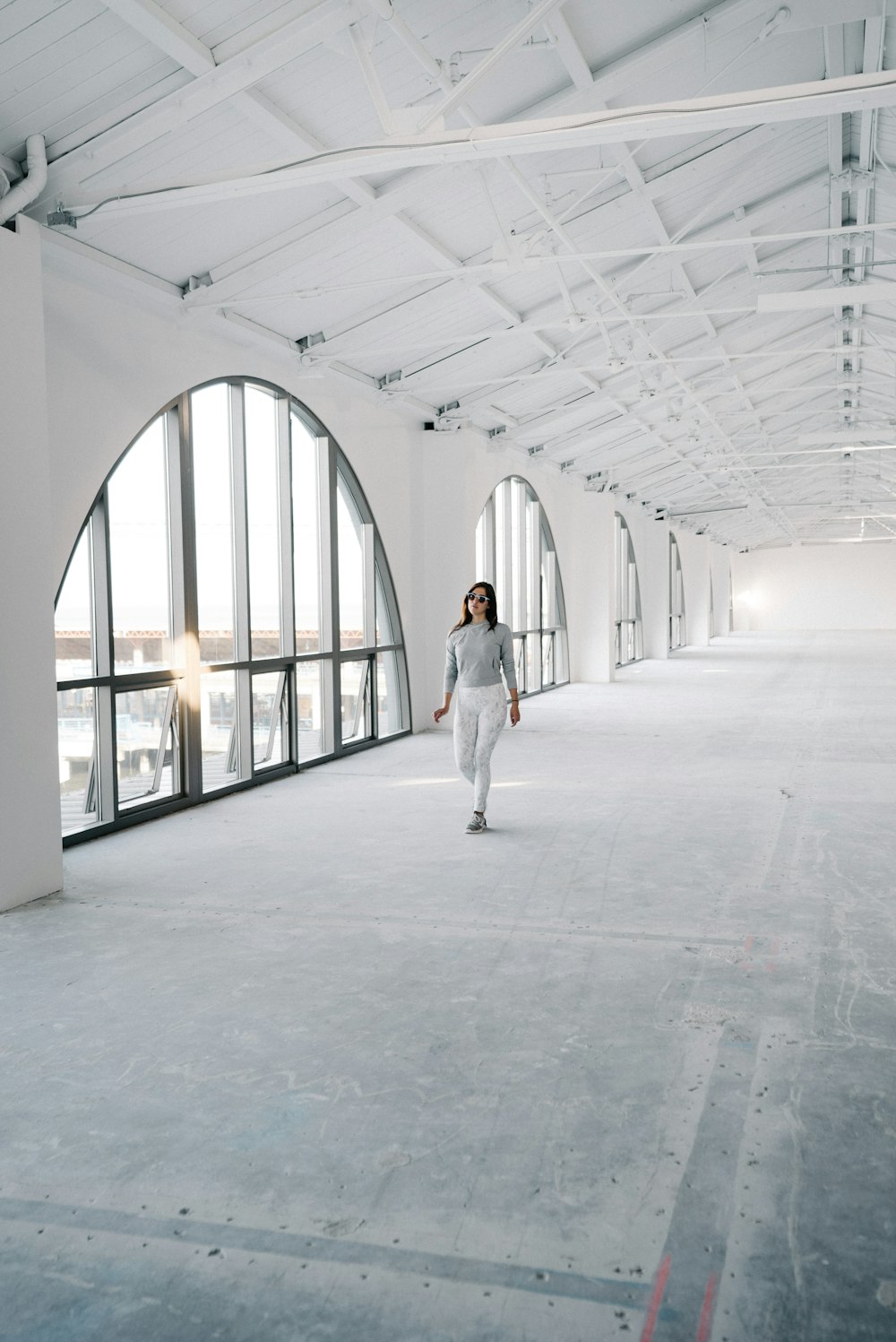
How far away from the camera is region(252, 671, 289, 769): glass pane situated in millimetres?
10273

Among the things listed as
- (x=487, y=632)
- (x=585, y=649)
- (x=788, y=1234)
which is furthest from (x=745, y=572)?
(x=788, y=1234)

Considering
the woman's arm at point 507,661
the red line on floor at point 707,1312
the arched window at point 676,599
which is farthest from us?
the arched window at point 676,599

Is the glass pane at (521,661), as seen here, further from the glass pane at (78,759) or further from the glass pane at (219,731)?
the glass pane at (78,759)

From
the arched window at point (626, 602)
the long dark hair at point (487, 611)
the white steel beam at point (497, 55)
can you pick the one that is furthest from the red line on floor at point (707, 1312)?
the arched window at point (626, 602)

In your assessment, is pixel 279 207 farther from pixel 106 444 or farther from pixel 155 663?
pixel 155 663

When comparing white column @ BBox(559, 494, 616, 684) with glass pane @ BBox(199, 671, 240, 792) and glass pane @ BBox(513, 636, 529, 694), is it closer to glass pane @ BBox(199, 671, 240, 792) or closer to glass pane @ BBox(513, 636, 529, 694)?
glass pane @ BBox(513, 636, 529, 694)

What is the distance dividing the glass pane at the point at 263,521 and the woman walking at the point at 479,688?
117 inches

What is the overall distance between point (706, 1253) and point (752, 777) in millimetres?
7641

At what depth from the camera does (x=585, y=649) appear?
2173cm

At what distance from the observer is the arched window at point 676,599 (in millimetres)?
33656

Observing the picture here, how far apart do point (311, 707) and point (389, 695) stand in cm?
227

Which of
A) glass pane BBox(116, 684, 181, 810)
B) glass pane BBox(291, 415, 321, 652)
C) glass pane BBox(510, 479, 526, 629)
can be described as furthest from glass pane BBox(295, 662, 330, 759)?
glass pane BBox(510, 479, 526, 629)

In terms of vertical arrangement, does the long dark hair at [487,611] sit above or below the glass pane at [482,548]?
below

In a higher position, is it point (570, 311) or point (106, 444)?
point (570, 311)
